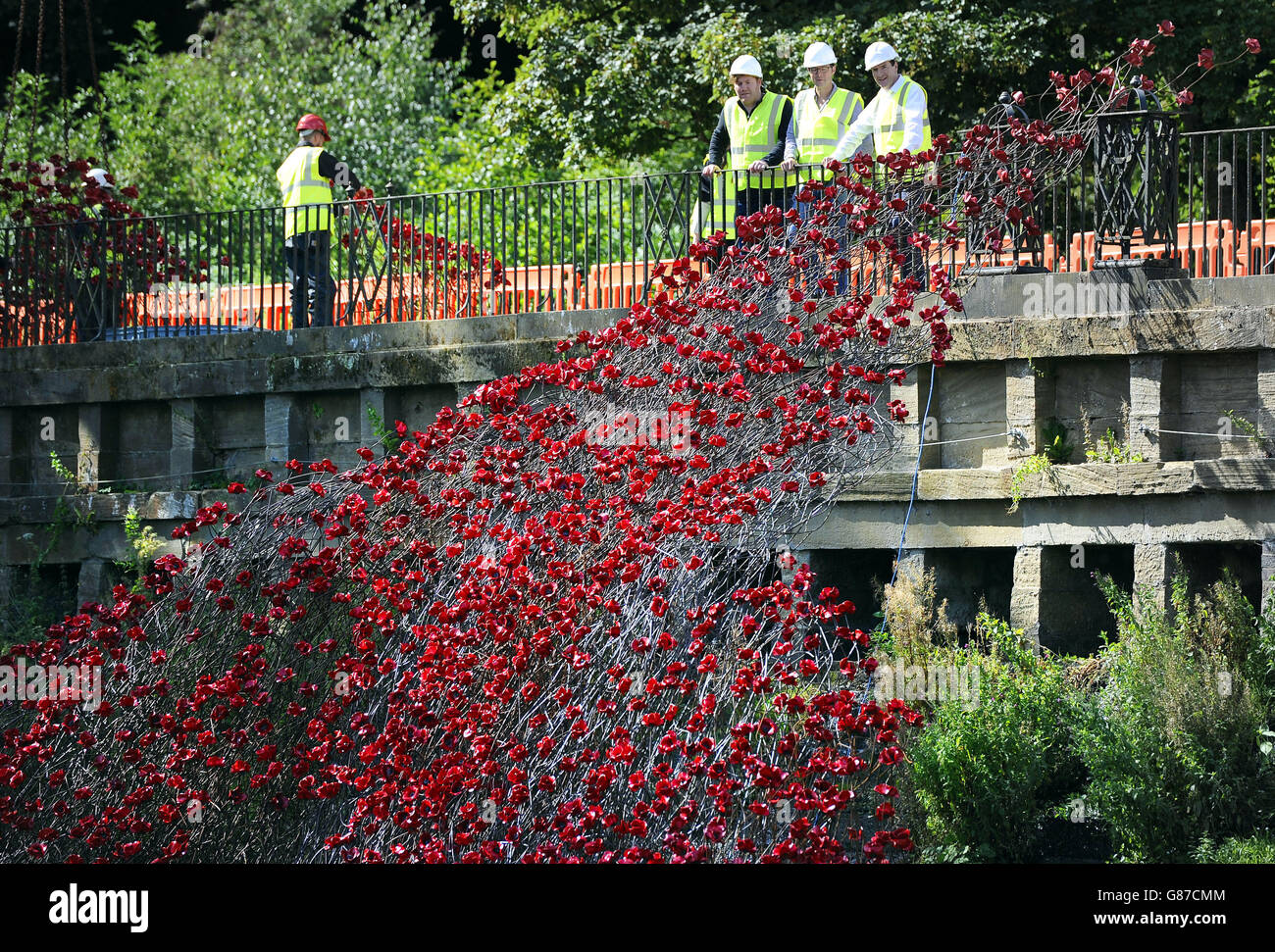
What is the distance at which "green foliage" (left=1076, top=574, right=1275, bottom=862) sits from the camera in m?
9.49

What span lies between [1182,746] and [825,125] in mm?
5015

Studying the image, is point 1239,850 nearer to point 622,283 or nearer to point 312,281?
point 622,283

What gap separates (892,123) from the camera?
12008 mm

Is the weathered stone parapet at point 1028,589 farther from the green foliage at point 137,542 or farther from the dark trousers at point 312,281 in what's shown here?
the green foliage at point 137,542

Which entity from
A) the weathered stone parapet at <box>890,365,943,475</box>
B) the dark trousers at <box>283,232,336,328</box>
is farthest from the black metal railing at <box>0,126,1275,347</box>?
the weathered stone parapet at <box>890,365,943,475</box>

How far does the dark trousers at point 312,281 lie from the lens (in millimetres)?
13617

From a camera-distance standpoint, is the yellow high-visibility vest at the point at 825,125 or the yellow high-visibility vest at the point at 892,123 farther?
the yellow high-visibility vest at the point at 825,125

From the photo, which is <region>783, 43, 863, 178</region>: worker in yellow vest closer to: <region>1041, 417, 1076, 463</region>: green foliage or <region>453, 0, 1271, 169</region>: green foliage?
<region>1041, 417, 1076, 463</region>: green foliage

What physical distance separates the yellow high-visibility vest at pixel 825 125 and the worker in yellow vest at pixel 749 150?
0.43 feet

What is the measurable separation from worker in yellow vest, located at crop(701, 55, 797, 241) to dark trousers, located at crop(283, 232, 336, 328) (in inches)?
118

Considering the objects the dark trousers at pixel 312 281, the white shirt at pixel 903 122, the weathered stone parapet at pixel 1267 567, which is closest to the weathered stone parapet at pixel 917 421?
the white shirt at pixel 903 122

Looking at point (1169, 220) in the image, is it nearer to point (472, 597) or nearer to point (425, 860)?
point (472, 597)

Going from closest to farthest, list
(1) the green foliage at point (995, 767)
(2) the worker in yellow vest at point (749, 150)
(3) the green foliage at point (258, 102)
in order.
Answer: (1) the green foliage at point (995, 767)
(2) the worker in yellow vest at point (749, 150)
(3) the green foliage at point (258, 102)
